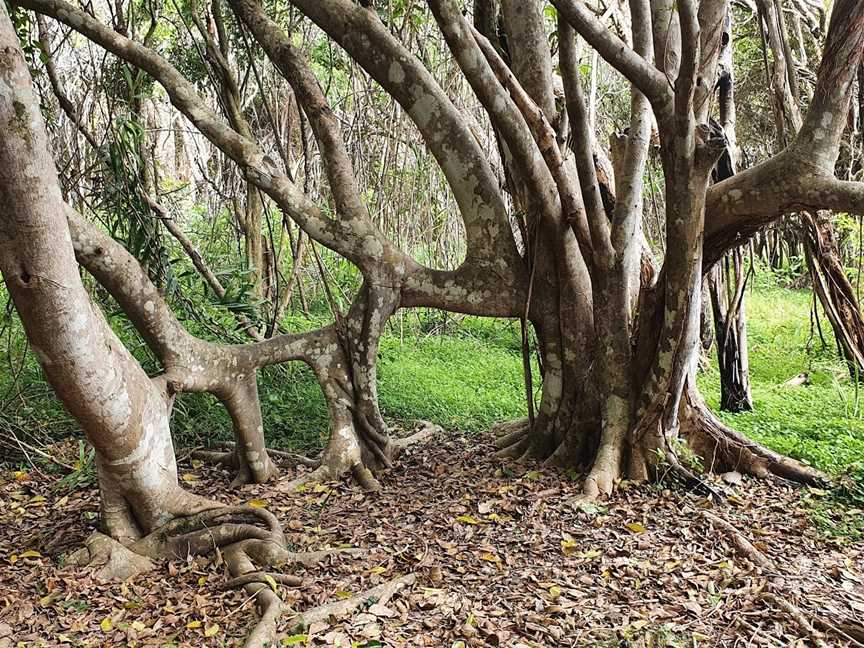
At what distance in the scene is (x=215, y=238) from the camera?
8.29 meters

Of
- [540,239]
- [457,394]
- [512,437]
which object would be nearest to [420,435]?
[512,437]

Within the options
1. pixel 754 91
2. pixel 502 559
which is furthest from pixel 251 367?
pixel 754 91

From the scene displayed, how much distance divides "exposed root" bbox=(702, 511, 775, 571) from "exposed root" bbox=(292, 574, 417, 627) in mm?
1553

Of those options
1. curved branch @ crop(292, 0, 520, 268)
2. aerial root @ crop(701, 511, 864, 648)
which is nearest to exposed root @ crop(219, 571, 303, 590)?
aerial root @ crop(701, 511, 864, 648)

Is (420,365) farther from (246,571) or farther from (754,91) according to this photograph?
(754,91)

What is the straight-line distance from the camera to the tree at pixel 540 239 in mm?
4023

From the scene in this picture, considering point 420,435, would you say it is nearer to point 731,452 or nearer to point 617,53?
point 731,452

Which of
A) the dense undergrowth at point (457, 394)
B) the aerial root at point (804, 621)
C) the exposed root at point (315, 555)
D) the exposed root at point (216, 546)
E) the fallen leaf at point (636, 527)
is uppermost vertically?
the dense undergrowth at point (457, 394)

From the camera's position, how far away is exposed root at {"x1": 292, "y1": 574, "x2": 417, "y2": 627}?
3151 millimetres

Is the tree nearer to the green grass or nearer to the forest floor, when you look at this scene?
the forest floor

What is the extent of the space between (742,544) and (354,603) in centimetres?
186

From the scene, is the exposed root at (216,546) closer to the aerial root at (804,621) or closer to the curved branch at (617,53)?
the aerial root at (804,621)

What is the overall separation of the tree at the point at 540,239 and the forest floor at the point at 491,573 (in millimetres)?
313

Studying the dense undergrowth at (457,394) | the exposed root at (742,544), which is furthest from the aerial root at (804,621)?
the dense undergrowth at (457,394)
